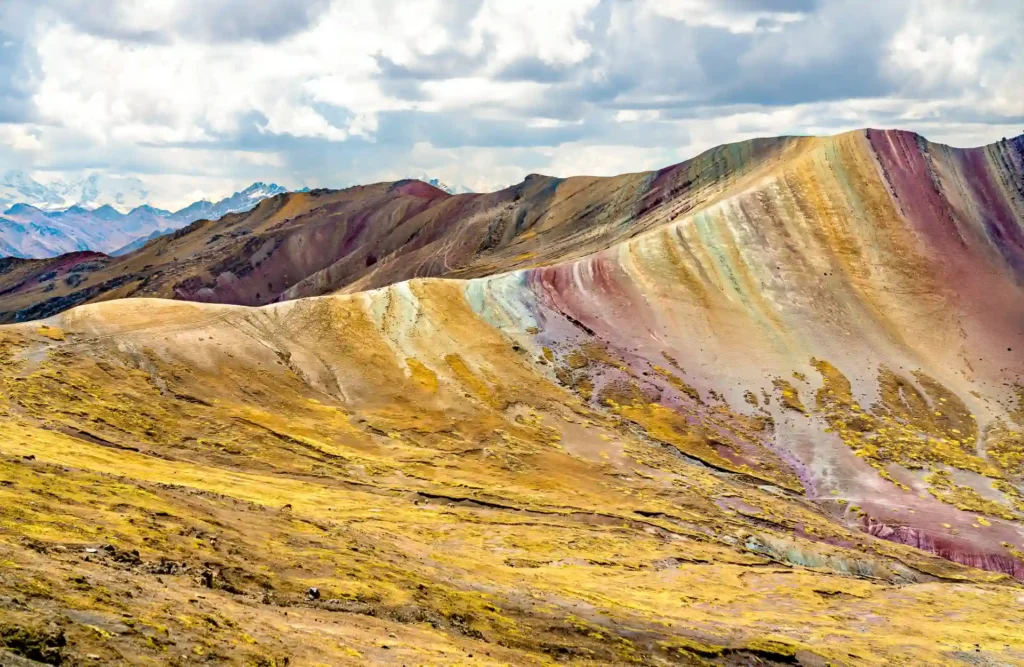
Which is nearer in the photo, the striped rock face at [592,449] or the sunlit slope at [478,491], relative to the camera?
the sunlit slope at [478,491]

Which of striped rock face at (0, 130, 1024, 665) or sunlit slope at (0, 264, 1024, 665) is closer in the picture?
sunlit slope at (0, 264, 1024, 665)

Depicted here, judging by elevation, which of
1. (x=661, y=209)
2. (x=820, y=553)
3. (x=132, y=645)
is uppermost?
(x=661, y=209)

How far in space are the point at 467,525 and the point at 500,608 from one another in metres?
20.2

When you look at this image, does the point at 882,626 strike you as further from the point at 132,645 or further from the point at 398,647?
the point at 132,645

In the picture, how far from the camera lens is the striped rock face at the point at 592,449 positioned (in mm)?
32969

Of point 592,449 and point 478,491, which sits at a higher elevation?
point 592,449

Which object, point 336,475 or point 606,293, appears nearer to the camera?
point 336,475

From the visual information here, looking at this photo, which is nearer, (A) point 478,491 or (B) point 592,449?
(A) point 478,491

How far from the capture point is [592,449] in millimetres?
80562

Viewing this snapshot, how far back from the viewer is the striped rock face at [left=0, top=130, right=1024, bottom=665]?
108 feet

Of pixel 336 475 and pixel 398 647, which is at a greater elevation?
pixel 336 475

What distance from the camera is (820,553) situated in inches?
2581

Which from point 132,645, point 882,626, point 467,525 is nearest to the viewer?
point 132,645

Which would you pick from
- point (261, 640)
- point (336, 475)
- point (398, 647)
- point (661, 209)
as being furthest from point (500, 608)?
A: point (661, 209)
